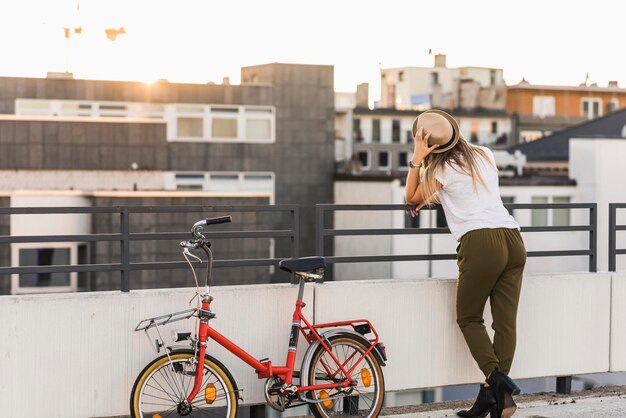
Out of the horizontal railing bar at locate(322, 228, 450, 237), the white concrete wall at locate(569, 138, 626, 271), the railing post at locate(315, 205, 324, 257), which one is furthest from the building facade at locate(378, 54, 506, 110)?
the railing post at locate(315, 205, 324, 257)

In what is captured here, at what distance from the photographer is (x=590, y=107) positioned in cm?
10338

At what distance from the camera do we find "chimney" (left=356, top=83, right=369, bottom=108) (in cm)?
9400

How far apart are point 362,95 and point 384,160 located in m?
10.3

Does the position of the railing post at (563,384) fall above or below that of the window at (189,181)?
below

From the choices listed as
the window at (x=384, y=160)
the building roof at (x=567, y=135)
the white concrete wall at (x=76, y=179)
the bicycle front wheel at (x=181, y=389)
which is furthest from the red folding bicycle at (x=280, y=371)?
the window at (x=384, y=160)

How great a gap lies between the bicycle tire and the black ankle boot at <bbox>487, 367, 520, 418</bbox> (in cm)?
69

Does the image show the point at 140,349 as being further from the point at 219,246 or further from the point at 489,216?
the point at 219,246

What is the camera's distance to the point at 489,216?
23.9 feet

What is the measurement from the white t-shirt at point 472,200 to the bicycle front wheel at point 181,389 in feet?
5.66

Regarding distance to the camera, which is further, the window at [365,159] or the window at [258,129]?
the window at [365,159]

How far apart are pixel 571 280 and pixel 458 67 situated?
97.3 meters

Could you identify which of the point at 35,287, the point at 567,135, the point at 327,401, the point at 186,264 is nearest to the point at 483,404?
the point at 327,401

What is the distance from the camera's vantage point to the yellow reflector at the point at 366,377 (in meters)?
7.36

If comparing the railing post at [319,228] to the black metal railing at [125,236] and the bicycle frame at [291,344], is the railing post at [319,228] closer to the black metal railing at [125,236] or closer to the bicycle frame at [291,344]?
the black metal railing at [125,236]
